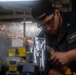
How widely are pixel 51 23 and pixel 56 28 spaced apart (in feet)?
0.15

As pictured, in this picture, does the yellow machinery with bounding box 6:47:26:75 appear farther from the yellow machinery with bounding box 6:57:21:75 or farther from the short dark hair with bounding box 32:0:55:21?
the short dark hair with bounding box 32:0:55:21

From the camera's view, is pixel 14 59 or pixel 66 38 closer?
pixel 66 38

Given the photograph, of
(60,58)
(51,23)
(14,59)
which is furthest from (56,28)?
(14,59)

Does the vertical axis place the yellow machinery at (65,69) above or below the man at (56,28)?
below

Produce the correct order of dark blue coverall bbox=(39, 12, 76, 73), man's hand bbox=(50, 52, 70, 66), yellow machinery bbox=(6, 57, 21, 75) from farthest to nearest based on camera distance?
yellow machinery bbox=(6, 57, 21, 75) → dark blue coverall bbox=(39, 12, 76, 73) → man's hand bbox=(50, 52, 70, 66)

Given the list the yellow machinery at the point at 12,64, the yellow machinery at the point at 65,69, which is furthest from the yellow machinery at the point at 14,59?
the yellow machinery at the point at 65,69

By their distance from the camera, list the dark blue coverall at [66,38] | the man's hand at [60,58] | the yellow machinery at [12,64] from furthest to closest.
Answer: the yellow machinery at [12,64]
the dark blue coverall at [66,38]
the man's hand at [60,58]

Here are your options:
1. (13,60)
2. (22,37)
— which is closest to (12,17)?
(22,37)

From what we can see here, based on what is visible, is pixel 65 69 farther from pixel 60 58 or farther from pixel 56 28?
pixel 56 28

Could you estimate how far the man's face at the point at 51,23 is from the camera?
4.05 feet

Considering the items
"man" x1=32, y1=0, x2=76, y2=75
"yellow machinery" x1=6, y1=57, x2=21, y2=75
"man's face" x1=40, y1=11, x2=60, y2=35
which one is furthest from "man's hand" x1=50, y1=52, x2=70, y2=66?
"yellow machinery" x1=6, y1=57, x2=21, y2=75

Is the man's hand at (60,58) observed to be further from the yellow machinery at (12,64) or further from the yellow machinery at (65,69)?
the yellow machinery at (12,64)

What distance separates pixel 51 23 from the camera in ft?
4.08

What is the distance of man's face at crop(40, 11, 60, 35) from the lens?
4.05 ft
